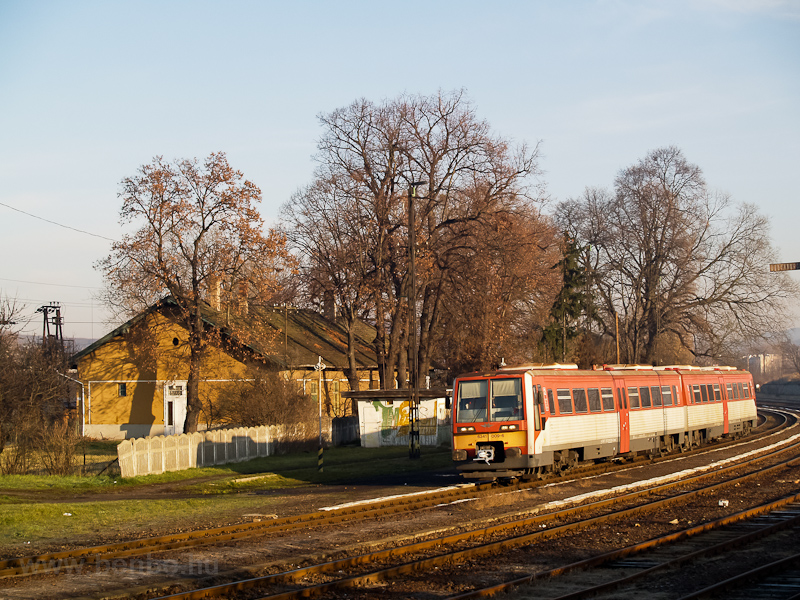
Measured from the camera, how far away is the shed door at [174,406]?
138 feet

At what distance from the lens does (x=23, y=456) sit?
26.5 meters

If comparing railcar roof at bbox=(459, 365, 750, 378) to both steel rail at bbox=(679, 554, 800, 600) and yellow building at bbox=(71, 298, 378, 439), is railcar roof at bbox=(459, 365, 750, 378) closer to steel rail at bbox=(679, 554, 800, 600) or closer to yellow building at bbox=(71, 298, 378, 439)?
steel rail at bbox=(679, 554, 800, 600)

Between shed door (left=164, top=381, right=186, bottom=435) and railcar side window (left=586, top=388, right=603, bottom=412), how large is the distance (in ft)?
84.4

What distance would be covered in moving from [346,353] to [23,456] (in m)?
A: 25.6

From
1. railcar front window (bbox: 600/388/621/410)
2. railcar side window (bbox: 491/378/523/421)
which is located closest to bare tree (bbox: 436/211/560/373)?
railcar front window (bbox: 600/388/621/410)

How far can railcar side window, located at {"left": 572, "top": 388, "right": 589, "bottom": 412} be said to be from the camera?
845 inches

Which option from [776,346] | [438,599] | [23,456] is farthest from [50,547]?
[776,346]

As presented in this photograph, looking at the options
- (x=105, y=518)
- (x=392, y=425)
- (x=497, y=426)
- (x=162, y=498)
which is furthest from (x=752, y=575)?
(x=392, y=425)

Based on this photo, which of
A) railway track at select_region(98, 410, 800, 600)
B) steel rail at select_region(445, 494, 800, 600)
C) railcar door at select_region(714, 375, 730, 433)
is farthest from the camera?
railcar door at select_region(714, 375, 730, 433)

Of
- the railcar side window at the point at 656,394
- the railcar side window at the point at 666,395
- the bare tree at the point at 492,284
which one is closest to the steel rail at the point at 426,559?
the railcar side window at the point at 656,394

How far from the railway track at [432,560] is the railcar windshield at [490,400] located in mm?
3362

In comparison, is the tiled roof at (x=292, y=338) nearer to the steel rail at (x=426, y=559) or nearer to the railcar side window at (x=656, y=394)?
the railcar side window at (x=656, y=394)

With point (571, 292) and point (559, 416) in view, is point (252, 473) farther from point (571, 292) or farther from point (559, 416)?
point (571, 292)

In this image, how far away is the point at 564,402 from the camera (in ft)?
68.6
